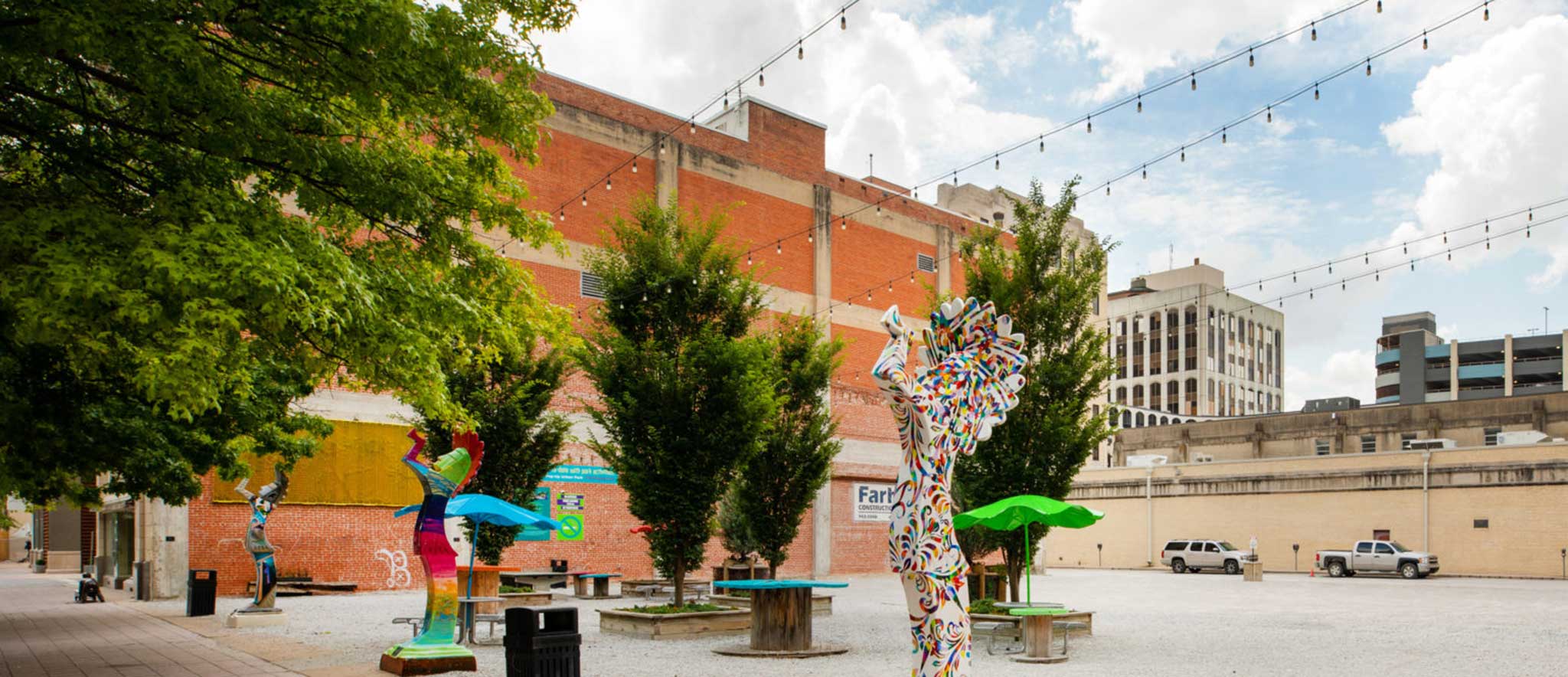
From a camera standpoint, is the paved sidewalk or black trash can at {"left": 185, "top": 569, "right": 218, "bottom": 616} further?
black trash can at {"left": 185, "top": 569, "right": 218, "bottom": 616}

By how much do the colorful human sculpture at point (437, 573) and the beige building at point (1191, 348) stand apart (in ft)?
296

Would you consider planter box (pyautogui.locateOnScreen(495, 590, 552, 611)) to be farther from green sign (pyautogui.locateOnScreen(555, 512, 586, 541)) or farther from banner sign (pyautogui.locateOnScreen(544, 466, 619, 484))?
banner sign (pyautogui.locateOnScreen(544, 466, 619, 484))

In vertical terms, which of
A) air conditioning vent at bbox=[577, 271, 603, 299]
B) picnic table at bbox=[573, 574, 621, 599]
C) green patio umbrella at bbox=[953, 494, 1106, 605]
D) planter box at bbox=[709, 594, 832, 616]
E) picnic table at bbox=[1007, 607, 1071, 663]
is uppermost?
air conditioning vent at bbox=[577, 271, 603, 299]

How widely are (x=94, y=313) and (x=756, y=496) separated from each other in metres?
16.1

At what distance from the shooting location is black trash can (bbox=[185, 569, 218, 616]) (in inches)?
816

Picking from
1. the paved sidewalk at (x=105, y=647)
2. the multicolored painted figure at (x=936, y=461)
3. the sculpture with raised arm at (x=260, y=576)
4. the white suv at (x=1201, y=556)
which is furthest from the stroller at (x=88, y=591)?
the white suv at (x=1201, y=556)

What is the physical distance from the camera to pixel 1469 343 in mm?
97812

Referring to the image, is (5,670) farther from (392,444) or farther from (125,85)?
(392,444)

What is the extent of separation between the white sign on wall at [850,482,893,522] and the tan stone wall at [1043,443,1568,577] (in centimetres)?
1565

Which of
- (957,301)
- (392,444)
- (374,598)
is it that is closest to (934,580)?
(957,301)

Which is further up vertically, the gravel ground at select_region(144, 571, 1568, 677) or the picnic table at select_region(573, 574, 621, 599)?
the gravel ground at select_region(144, 571, 1568, 677)

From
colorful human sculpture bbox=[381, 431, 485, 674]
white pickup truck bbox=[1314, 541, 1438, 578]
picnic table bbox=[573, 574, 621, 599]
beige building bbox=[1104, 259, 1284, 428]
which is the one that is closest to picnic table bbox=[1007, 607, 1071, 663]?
colorful human sculpture bbox=[381, 431, 485, 674]

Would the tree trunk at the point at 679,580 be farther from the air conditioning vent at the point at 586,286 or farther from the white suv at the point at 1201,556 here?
the white suv at the point at 1201,556

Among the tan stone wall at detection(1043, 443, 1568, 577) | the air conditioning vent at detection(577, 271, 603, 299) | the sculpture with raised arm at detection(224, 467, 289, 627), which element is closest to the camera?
the sculpture with raised arm at detection(224, 467, 289, 627)
